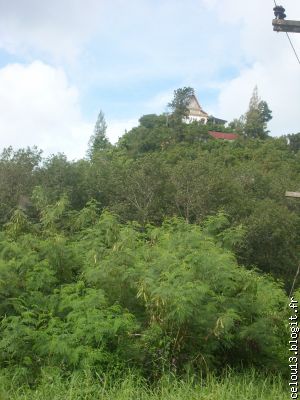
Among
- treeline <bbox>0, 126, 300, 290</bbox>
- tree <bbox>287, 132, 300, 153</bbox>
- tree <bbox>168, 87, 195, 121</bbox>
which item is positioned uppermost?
tree <bbox>168, 87, 195, 121</bbox>

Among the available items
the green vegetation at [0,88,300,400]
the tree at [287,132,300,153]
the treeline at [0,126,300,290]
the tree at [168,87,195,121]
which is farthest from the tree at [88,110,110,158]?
the green vegetation at [0,88,300,400]

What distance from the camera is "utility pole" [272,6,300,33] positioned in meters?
7.14

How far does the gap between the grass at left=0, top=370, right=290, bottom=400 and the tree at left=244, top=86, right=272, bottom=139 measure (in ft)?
185

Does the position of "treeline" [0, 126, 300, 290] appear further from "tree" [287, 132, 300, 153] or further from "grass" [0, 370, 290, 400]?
"tree" [287, 132, 300, 153]

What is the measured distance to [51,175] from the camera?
21.8 metres

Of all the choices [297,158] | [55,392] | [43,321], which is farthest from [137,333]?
[297,158]

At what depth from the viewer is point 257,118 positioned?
66750 mm

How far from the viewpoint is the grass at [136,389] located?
5.23 metres

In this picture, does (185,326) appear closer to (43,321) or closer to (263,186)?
(43,321)

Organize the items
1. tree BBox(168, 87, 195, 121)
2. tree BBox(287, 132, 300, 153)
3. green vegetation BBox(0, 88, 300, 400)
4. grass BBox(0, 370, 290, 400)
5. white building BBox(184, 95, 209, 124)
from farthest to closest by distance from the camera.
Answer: white building BBox(184, 95, 209, 124), tree BBox(287, 132, 300, 153), tree BBox(168, 87, 195, 121), green vegetation BBox(0, 88, 300, 400), grass BBox(0, 370, 290, 400)

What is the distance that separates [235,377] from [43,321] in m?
2.58

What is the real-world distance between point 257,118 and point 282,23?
2412 inches

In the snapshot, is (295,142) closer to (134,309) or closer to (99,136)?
(99,136)

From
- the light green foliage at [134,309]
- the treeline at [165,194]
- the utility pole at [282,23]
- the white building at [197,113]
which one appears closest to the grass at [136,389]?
the light green foliage at [134,309]
